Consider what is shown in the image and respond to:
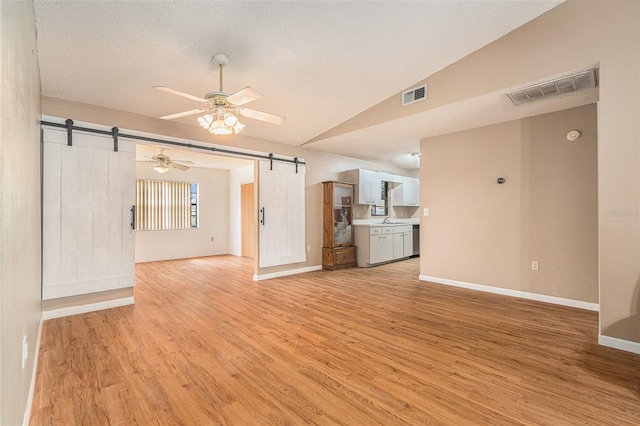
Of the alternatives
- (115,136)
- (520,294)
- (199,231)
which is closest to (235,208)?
(199,231)

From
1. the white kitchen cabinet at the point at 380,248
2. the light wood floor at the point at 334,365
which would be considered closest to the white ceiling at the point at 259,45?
the light wood floor at the point at 334,365

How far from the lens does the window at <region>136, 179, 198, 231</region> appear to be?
729 cm

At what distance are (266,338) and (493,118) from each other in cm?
408

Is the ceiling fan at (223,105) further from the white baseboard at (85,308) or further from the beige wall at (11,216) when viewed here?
the white baseboard at (85,308)

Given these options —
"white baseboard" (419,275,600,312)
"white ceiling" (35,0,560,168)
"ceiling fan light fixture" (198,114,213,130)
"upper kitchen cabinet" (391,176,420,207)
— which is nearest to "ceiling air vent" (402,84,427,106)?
"white ceiling" (35,0,560,168)

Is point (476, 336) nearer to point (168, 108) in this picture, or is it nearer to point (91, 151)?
point (168, 108)

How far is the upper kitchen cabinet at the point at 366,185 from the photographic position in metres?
6.76

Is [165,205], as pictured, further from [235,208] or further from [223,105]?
[223,105]

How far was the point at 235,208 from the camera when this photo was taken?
8531 mm

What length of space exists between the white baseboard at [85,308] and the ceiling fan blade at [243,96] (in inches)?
119

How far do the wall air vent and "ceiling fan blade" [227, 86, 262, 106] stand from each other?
9.17ft

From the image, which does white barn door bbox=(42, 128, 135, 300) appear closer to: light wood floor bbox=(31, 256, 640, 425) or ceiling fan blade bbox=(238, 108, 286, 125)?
light wood floor bbox=(31, 256, 640, 425)

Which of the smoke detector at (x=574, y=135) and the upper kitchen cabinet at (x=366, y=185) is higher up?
the smoke detector at (x=574, y=135)

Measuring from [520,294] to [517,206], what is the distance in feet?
4.06
